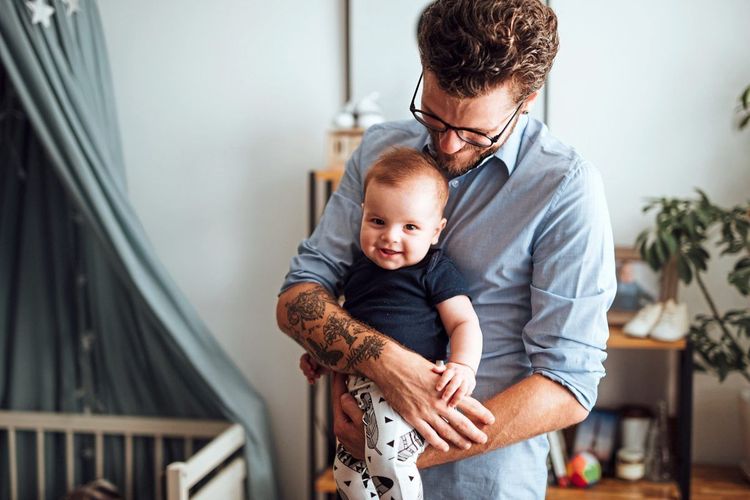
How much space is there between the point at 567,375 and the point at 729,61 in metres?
1.63

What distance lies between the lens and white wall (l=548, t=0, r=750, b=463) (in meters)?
2.55

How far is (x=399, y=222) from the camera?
4.54 feet

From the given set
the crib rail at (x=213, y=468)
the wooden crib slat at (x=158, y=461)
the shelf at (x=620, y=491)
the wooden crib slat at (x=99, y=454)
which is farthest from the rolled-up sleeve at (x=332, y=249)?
the wooden crib slat at (x=99, y=454)

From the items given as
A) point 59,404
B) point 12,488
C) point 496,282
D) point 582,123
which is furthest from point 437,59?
point 12,488

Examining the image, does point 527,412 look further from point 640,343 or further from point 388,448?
point 640,343

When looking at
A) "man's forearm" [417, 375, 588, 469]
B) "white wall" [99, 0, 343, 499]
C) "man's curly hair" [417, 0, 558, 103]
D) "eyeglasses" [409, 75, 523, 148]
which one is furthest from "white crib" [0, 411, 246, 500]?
"man's curly hair" [417, 0, 558, 103]

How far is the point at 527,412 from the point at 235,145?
1807mm

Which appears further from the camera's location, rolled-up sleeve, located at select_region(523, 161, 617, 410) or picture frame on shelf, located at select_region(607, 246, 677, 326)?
picture frame on shelf, located at select_region(607, 246, 677, 326)

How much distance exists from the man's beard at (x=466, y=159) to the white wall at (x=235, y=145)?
1412 millimetres

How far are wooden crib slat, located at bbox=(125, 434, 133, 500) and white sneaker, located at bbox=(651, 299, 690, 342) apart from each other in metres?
1.74

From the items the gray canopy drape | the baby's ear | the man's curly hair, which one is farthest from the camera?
the gray canopy drape

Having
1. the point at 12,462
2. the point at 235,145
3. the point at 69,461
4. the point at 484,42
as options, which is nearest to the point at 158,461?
the point at 69,461

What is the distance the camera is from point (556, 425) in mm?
1339

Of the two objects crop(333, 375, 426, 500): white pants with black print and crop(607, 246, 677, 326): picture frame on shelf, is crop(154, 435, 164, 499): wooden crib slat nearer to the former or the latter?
crop(607, 246, 677, 326): picture frame on shelf
